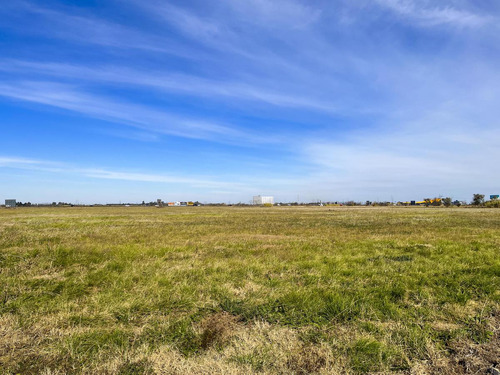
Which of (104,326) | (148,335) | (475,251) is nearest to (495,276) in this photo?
(475,251)

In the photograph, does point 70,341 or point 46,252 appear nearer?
point 70,341

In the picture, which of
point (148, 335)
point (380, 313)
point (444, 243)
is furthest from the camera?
point (444, 243)

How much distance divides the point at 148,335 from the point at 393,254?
1099cm

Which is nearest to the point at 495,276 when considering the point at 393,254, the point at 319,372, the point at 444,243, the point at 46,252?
the point at 393,254

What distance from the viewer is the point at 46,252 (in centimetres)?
1119

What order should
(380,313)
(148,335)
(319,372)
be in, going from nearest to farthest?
1. (319,372)
2. (148,335)
3. (380,313)

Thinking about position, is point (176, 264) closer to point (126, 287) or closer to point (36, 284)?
point (126, 287)

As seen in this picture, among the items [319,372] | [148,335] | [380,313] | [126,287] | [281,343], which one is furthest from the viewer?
[126,287]

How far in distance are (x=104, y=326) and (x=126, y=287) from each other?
2.39 metres

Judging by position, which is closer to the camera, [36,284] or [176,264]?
[36,284]

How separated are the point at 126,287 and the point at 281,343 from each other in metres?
5.06

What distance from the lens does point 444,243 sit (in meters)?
15.1

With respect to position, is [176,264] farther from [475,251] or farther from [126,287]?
[475,251]

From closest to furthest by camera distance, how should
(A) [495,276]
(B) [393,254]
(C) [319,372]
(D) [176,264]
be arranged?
(C) [319,372]
(A) [495,276]
(D) [176,264]
(B) [393,254]
